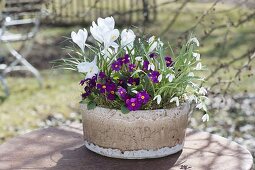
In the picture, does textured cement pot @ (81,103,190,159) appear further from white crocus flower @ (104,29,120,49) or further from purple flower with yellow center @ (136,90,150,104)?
white crocus flower @ (104,29,120,49)

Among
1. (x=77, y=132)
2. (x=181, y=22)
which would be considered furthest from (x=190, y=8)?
(x=77, y=132)

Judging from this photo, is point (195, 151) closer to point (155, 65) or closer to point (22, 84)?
point (155, 65)

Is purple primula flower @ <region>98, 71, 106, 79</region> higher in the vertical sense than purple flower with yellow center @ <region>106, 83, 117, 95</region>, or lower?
higher

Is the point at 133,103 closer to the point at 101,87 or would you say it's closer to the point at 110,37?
the point at 101,87

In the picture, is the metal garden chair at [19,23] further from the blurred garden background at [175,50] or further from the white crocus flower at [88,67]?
the white crocus flower at [88,67]

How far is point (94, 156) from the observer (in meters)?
2.53

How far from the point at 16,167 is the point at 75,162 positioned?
23 centimetres

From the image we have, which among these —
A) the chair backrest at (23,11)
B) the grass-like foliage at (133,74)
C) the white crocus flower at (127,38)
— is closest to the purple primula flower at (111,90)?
the grass-like foliage at (133,74)

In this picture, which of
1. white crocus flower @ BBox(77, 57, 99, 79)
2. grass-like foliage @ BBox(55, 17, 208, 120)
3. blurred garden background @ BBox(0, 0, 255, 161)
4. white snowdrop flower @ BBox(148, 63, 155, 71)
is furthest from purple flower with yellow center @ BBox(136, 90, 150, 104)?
blurred garden background @ BBox(0, 0, 255, 161)

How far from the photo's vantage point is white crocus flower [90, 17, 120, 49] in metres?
2.45

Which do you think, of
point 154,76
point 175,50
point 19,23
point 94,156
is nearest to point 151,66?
point 154,76

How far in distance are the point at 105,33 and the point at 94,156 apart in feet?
1.64

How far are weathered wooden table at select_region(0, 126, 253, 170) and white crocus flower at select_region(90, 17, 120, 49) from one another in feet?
1.52

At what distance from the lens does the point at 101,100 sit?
8.08ft
